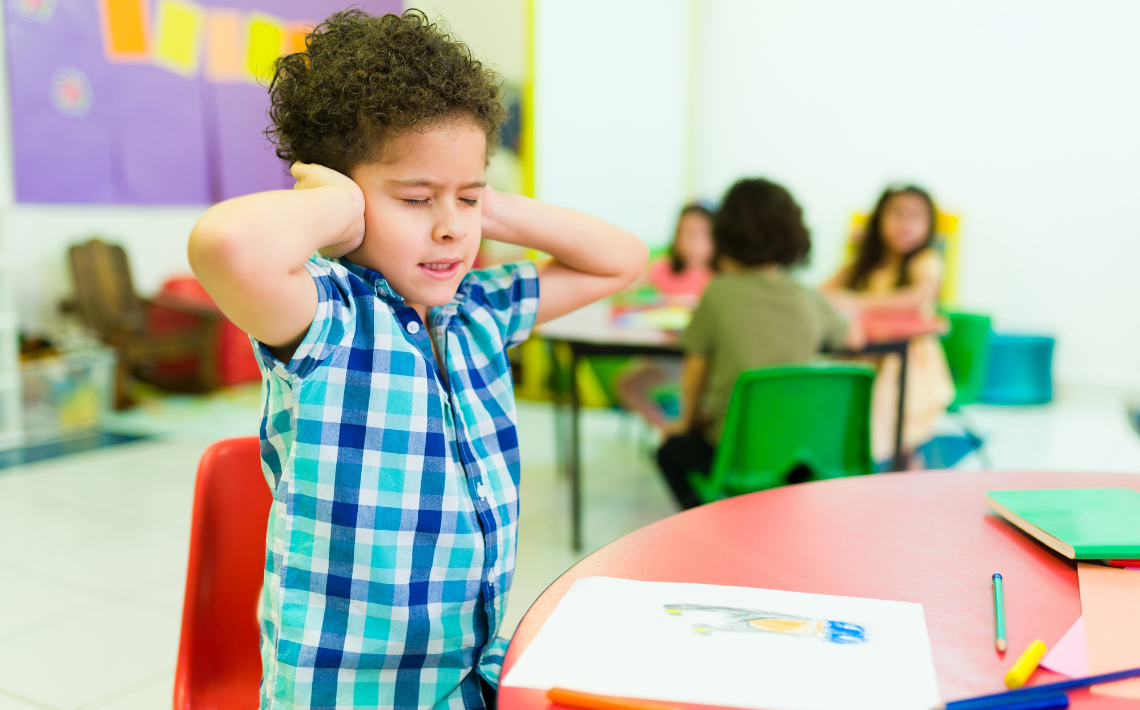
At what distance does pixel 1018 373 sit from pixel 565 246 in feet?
14.1

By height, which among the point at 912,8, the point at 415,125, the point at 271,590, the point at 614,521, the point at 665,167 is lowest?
the point at 614,521

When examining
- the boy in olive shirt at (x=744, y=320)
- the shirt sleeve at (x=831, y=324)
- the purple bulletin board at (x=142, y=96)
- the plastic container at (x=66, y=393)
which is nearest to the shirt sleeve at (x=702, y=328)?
the boy in olive shirt at (x=744, y=320)

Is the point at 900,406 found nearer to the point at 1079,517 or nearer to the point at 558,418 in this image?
the point at 558,418

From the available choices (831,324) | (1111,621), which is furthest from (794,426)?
(1111,621)

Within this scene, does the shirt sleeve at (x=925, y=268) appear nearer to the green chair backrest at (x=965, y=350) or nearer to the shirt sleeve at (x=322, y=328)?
the green chair backrest at (x=965, y=350)

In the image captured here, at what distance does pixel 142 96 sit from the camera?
447 cm

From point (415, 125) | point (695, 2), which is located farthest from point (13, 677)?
point (695, 2)

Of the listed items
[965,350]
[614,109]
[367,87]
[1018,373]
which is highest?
[614,109]

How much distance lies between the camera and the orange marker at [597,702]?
54 cm

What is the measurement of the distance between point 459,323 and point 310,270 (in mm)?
209

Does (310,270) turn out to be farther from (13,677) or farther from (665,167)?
(665,167)

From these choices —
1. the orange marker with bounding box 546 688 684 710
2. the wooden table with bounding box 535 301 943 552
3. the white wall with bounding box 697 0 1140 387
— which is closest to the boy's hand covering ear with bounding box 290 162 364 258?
the orange marker with bounding box 546 688 684 710

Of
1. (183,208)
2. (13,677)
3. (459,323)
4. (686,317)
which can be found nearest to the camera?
(459,323)

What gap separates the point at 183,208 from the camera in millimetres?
4801
